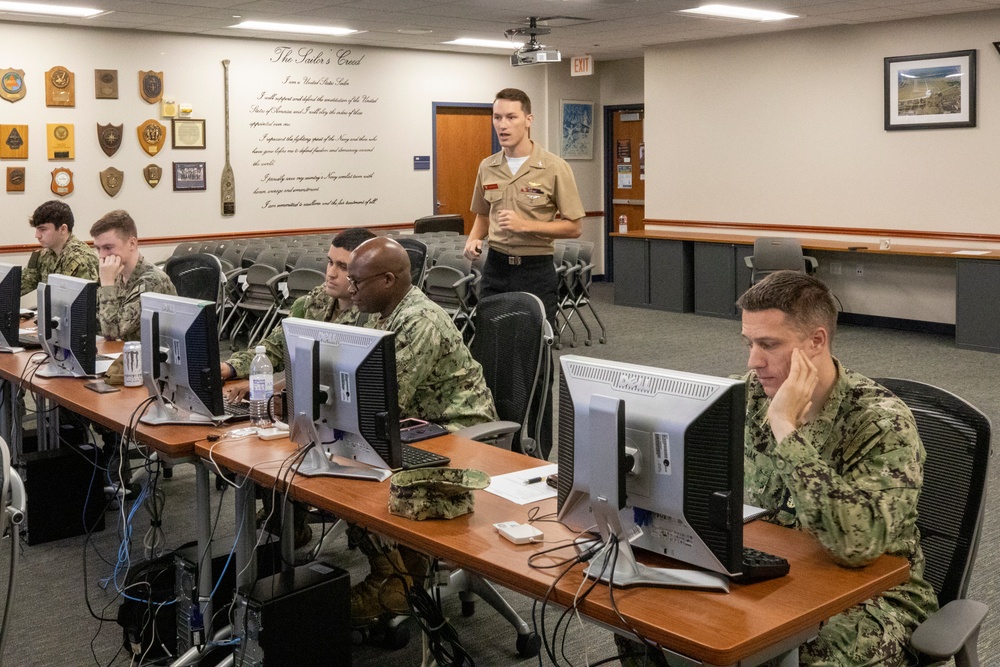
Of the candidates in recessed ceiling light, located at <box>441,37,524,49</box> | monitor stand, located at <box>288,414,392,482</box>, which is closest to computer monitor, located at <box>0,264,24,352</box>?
monitor stand, located at <box>288,414,392,482</box>

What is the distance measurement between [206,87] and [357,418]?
9.22 metres

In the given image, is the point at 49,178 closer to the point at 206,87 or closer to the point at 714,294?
the point at 206,87

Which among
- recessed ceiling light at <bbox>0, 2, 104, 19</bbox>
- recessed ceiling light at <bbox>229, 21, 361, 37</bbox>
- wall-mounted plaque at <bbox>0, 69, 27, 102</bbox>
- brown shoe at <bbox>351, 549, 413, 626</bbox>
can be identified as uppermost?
recessed ceiling light at <bbox>229, 21, 361, 37</bbox>

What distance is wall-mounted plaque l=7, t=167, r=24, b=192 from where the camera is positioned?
985 centimetres

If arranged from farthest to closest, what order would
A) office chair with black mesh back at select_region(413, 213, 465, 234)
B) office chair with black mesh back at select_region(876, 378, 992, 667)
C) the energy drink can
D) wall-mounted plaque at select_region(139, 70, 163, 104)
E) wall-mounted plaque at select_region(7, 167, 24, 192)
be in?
office chair with black mesh back at select_region(413, 213, 465, 234) → wall-mounted plaque at select_region(139, 70, 163, 104) → wall-mounted plaque at select_region(7, 167, 24, 192) → the energy drink can → office chair with black mesh back at select_region(876, 378, 992, 667)

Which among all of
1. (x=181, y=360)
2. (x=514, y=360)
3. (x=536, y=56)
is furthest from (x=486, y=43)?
(x=181, y=360)

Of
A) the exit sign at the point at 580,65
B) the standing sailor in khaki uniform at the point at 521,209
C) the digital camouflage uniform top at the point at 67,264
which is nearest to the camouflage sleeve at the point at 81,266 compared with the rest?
the digital camouflage uniform top at the point at 67,264

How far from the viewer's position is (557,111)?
14.0m

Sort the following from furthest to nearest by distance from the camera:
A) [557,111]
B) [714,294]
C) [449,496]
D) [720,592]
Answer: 1. [557,111]
2. [714,294]
3. [449,496]
4. [720,592]

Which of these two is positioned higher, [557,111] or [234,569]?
[557,111]

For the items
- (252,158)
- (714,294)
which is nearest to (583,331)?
(714,294)

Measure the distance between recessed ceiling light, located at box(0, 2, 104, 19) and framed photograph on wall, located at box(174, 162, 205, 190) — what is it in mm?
1884

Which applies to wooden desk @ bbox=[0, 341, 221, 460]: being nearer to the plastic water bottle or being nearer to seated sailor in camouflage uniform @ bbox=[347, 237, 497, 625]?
the plastic water bottle

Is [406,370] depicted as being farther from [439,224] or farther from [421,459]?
[439,224]
